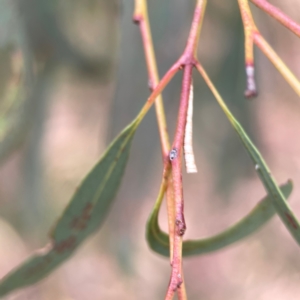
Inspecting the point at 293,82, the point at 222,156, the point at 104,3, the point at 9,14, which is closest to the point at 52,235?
the point at 293,82

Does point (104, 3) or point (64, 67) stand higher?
point (104, 3)

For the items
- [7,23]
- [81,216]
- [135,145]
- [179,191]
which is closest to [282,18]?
[179,191]

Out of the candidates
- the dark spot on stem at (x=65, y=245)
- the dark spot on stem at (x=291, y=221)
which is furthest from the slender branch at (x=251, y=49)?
the dark spot on stem at (x=65, y=245)

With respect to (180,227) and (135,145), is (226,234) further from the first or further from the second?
(135,145)

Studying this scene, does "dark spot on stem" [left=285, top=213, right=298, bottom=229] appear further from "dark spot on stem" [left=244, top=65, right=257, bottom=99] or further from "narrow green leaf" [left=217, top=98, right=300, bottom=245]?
"dark spot on stem" [left=244, top=65, right=257, bottom=99]

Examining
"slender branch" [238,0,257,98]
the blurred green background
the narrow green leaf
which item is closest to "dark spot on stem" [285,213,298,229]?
the narrow green leaf

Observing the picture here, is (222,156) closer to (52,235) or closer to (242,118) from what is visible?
(242,118)
